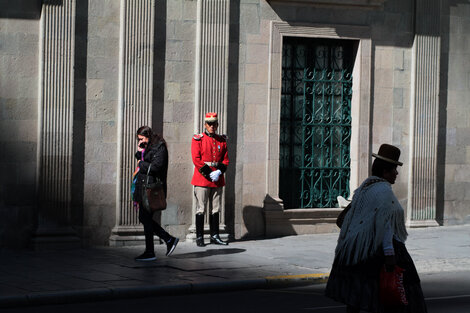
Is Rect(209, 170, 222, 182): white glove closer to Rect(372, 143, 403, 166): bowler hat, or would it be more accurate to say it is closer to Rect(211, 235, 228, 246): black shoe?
Rect(211, 235, 228, 246): black shoe

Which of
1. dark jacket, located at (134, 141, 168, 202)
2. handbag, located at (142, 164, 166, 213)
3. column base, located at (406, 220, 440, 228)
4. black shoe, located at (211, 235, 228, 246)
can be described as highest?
dark jacket, located at (134, 141, 168, 202)

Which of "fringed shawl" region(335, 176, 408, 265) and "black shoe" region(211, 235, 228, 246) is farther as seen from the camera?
"black shoe" region(211, 235, 228, 246)

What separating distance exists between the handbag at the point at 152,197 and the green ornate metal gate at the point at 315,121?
4191mm

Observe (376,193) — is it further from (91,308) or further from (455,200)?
(455,200)

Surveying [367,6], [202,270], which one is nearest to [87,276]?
[202,270]

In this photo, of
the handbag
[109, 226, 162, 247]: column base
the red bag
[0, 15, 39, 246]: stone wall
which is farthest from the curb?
[0, 15, 39, 246]: stone wall

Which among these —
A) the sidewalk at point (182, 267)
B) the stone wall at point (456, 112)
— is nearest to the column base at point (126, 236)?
the sidewalk at point (182, 267)

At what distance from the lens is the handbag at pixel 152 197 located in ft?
42.5

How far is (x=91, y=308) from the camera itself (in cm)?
983

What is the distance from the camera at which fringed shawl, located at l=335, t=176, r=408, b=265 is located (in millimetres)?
7215

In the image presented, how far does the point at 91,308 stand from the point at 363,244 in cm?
367

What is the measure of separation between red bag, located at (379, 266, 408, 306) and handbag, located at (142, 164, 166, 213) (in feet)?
20.4

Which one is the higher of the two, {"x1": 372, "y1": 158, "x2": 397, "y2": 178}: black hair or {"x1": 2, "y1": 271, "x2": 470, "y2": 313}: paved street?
{"x1": 372, "y1": 158, "x2": 397, "y2": 178}: black hair

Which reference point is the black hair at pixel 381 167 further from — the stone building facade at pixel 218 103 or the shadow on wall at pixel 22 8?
the shadow on wall at pixel 22 8
